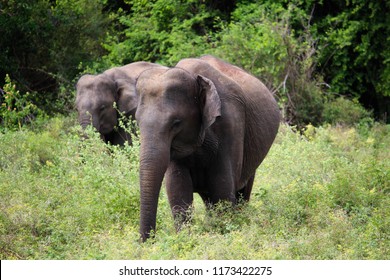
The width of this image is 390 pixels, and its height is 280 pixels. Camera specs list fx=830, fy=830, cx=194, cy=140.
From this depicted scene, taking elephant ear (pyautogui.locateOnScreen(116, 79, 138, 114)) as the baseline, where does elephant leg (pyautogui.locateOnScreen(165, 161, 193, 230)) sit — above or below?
above

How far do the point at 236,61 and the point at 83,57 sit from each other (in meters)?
4.19

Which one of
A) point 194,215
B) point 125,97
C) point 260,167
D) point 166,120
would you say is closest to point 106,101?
point 125,97

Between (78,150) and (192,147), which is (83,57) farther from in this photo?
(192,147)

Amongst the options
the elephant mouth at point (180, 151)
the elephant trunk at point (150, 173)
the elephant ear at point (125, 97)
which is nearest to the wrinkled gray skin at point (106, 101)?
the elephant ear at point (125, 97)

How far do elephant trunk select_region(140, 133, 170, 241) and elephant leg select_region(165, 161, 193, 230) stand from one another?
2.56 ft

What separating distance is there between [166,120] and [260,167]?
6.00 meters

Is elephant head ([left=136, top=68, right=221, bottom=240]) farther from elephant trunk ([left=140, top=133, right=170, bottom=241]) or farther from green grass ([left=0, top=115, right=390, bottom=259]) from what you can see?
green grass ([left=0, top=115, right=390, bottom=259])

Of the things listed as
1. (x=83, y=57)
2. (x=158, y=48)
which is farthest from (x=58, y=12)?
(x=158, y=48)

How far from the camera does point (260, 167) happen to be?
44.2 ft

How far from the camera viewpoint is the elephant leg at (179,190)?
8359mm

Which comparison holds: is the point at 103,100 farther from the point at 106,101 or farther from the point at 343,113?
the point at 343,113

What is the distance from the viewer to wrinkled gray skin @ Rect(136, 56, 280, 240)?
298 inches

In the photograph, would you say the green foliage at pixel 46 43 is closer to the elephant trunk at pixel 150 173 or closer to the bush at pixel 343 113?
the bush at pixel 343 113

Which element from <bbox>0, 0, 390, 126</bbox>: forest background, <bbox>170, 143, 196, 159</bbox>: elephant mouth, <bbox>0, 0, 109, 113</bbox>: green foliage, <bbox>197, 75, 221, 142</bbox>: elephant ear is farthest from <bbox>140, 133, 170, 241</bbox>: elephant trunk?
<bbox>0, 0, 109, 113</bbox>: green foliage
